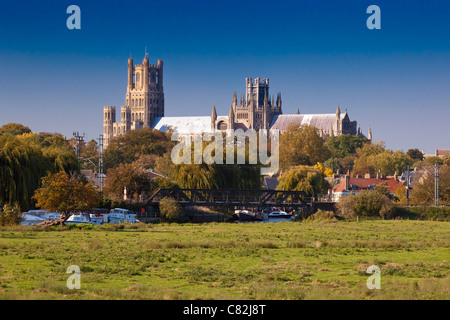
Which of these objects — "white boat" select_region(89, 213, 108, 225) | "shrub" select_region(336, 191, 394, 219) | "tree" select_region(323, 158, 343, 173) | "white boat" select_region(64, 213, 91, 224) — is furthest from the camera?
"tree" select_region(323, 158, 343, 173)

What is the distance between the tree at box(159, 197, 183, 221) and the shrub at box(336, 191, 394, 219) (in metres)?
15.5

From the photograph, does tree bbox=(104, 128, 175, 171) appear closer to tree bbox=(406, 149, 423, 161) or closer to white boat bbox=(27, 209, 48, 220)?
white boat bbox=(27, 209, 48, 220)

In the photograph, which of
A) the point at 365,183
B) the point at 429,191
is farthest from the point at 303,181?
the point at 365,183

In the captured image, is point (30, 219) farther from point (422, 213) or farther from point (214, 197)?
point (422, 213)

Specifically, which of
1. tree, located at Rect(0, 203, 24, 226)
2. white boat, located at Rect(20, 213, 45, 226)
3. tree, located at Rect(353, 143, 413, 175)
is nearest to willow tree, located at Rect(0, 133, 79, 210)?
white boat, located at Rect(20, 213, 45, 226)

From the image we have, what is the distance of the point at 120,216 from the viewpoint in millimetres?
62750

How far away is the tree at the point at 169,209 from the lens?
67.8m

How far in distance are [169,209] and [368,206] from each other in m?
18.2

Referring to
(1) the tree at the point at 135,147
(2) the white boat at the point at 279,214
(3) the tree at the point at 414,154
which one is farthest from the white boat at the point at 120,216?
(3) the tree at the point at 414,154

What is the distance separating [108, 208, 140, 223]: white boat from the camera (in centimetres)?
6188

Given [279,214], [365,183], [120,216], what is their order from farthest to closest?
[365,183] < [279,214] < [120,216]

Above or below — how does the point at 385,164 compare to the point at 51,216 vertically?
above
